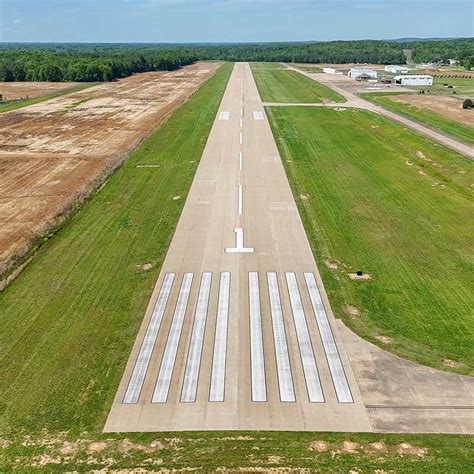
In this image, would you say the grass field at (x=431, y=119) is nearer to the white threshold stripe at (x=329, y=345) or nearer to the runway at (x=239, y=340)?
the runway at (x=239, y=340)

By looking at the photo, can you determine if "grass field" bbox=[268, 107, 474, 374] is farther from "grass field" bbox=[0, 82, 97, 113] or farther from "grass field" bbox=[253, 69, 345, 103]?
"grass field" bbox=[0, 82, 97, 113]

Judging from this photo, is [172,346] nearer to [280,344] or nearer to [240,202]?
[280,344]

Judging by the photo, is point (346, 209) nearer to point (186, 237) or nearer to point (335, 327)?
point (186, 237)

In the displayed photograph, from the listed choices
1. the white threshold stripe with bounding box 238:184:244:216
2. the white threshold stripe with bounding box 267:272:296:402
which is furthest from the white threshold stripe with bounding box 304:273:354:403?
the white threshold stripe with bounding box 238:184:244:216

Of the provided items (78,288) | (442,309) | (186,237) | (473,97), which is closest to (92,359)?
(78,288)

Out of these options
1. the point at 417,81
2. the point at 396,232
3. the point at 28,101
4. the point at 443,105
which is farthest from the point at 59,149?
the point at 417,81
